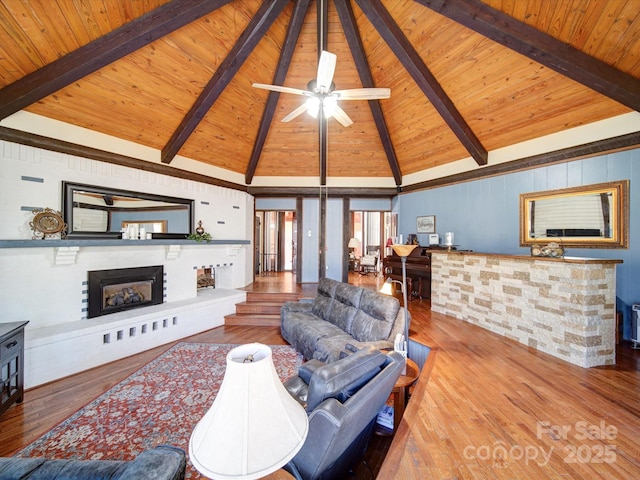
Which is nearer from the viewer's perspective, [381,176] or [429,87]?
[429,87]

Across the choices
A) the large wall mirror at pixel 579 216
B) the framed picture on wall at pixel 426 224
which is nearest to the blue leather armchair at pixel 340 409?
the large wall mirror at pixel 579 216

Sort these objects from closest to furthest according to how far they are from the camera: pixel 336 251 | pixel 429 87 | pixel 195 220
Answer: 1. pixel 429 87
2. pixel 195 220
3. pixel 336 251

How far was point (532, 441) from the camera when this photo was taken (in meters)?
1.77

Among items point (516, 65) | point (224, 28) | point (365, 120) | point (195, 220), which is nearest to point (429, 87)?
point (516, 65)

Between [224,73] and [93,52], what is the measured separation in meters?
1.57

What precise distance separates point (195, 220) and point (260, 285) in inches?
89.5

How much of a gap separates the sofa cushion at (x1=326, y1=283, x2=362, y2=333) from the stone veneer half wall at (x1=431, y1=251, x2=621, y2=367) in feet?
6.53

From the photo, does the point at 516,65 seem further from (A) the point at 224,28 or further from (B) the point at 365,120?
(A) the point at 224,28

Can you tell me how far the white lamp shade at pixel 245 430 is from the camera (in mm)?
841

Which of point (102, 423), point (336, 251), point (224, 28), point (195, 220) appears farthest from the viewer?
point (336, 251)

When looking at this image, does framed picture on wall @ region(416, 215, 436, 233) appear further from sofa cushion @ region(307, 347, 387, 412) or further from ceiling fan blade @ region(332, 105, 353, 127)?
sofa cushion @ region(307, 347, 387, 412)

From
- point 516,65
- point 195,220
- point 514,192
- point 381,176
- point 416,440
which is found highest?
point 516,65

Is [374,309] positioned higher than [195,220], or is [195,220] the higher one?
[195,220]

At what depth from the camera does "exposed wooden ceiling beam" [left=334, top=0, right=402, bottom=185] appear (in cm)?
360
